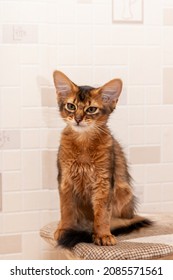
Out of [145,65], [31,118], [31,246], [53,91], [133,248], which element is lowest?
[31,246]

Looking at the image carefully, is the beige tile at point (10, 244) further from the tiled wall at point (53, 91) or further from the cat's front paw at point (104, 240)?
the cat's front paw at point (104, 240)

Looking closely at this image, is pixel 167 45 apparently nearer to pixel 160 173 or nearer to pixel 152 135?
pixel 152 135

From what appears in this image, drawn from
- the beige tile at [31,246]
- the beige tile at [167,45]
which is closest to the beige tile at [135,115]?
the beige tile at [167,45]

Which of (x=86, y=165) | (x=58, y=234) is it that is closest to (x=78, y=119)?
(x=86, y=165)

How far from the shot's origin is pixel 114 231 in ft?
5.19

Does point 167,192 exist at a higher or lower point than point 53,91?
lower

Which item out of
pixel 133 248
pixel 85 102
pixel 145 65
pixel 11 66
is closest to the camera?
pixel 133 248

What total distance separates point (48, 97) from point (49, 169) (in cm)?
29

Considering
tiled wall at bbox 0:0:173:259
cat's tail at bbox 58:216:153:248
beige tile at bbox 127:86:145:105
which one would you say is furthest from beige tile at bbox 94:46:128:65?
cat's tail at bbox 58:216:153:248

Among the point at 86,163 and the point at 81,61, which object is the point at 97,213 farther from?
the point at 81,61

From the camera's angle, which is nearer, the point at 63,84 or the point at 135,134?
the point at 63,84

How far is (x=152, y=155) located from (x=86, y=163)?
0.58m

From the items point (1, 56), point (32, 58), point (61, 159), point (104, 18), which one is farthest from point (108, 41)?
point (61, 159)

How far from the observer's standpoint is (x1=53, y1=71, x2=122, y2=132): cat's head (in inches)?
59.8
